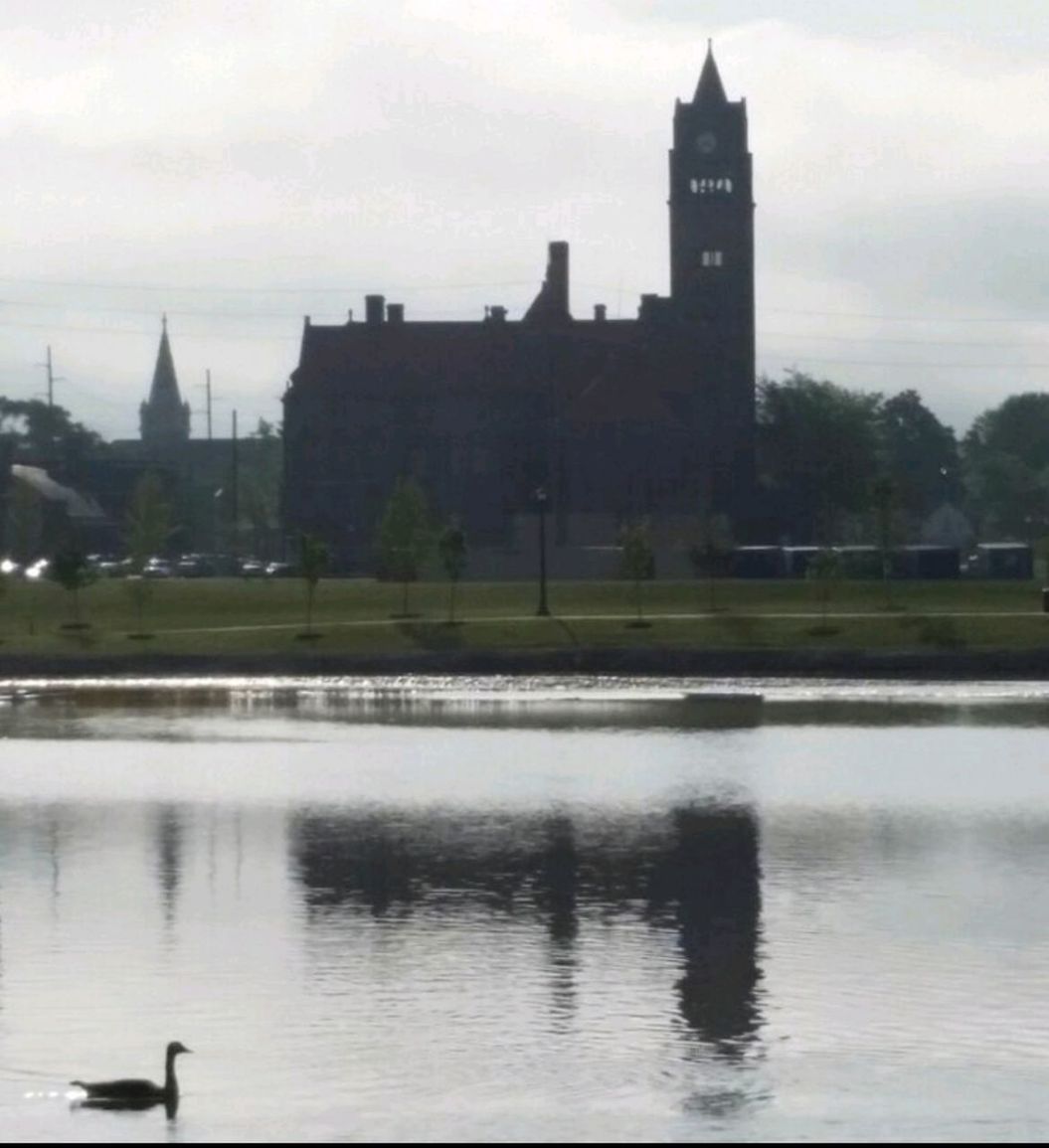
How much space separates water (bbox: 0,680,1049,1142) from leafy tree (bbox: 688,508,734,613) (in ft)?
141

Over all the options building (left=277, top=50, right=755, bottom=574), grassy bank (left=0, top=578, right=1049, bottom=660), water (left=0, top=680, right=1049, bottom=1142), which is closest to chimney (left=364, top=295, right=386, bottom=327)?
building (left=277, top=50, right=755, bottom=574)

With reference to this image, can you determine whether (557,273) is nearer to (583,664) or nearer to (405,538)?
(405,538)

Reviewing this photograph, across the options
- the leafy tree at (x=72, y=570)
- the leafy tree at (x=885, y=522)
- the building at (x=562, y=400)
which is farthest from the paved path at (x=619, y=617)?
the building at (x=562, y=400)

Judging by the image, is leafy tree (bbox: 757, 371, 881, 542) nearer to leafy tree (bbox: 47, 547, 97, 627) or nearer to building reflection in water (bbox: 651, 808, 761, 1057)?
leafy tree (bbox: 47, 547, 97, 627)

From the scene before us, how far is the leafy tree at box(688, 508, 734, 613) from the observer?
98588 mm

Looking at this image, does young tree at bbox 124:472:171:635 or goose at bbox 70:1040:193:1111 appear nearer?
goose at bbox 70:1040:193:1111

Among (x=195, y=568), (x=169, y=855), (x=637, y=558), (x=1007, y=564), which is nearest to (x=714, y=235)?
(x=195, y=568)

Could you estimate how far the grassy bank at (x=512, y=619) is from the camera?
76.6 m

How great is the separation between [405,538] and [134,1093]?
235 feet

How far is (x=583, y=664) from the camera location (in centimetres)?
7400

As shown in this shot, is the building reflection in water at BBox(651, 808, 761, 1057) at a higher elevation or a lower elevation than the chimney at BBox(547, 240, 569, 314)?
lower

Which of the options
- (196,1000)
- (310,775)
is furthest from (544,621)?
(196,1000)

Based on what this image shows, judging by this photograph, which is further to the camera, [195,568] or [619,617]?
[195,568]

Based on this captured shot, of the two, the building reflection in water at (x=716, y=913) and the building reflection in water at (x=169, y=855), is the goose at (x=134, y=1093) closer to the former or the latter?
the building reflection in water at (x=716, y=913)
